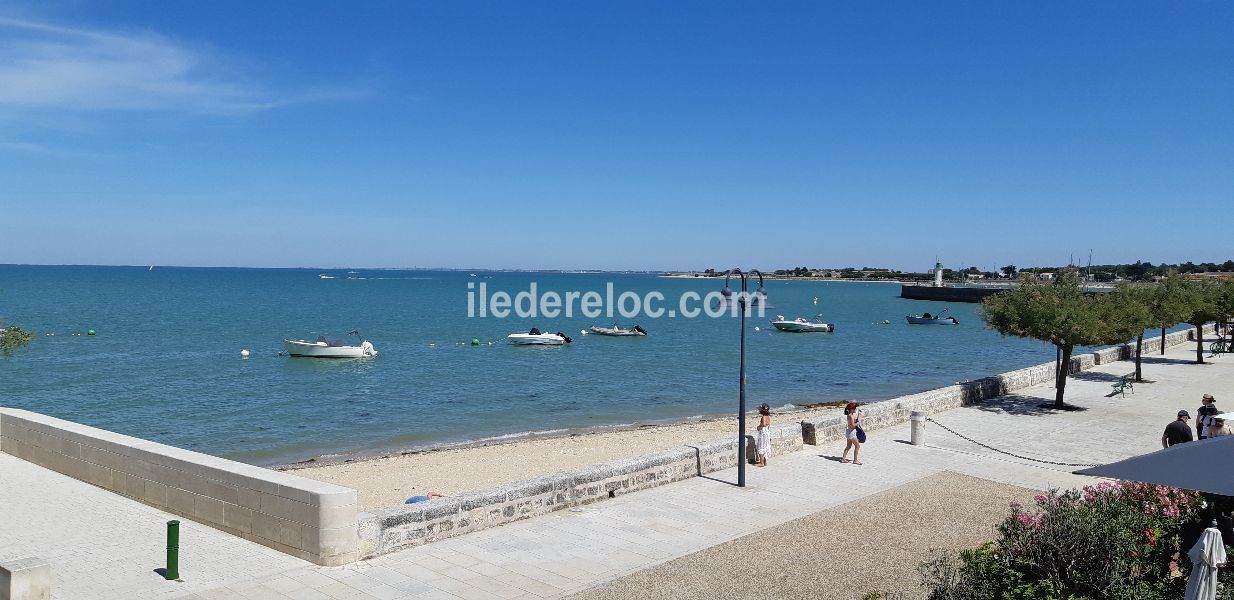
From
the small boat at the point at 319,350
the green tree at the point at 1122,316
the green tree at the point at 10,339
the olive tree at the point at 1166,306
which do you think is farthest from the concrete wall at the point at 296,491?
the small boat at the point at 319,350

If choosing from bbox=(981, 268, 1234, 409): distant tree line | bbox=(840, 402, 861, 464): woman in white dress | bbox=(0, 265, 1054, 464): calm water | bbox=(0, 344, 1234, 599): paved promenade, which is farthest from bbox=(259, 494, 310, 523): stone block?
bbox=(981, 268, 1234, 409): distant tree line

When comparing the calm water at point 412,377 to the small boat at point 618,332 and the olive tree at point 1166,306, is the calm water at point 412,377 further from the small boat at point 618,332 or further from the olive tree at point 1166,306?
the olive tree at point 1166,306

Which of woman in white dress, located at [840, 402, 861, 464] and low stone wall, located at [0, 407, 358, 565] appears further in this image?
woman in white dress, located at [840, 402, 861, 464]

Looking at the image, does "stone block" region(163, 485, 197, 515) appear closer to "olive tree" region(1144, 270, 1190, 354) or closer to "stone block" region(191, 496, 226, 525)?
"stone block" region(191, 496, 226, 525)

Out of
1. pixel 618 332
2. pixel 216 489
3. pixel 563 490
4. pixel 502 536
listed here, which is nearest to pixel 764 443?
pixel 563 490

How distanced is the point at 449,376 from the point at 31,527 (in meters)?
31.1

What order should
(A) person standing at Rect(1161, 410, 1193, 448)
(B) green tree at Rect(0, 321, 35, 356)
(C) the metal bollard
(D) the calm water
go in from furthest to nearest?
(D) the calm water → (C) the metal bollard → (B) green tree at Rect(0, 321, 35, 356) → (A) person standing at Rect(1161, 410, 1193, 448)

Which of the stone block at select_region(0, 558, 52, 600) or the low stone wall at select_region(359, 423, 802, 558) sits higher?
the stone block at select_region(0, 558, 52, 600)

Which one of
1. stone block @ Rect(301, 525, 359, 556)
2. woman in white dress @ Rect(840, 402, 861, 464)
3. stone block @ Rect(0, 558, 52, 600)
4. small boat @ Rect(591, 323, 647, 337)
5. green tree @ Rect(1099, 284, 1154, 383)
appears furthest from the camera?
small boat @ Rect(591, 323, 647, 337)

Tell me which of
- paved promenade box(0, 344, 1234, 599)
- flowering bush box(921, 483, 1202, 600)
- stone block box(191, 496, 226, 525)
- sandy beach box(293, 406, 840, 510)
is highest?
flowering bush box(921, 483, 1202, 600)

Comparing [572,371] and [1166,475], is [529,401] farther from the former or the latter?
[1166,475]

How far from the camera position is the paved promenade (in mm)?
8211

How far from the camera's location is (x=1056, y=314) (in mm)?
21766

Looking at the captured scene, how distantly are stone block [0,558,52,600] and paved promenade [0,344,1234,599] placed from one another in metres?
0.71
